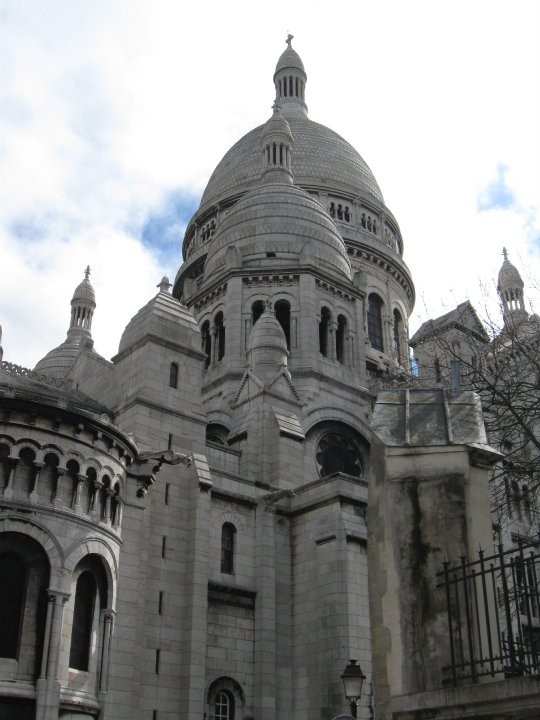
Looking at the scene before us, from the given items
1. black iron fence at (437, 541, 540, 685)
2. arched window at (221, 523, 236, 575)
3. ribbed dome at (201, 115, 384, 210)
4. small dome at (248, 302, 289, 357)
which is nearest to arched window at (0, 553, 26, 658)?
arched window at (221, 523, 236, 575)

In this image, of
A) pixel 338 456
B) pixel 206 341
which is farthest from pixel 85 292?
pixel 338 456

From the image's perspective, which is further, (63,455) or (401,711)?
(63,455)

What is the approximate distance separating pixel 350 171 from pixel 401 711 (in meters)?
53.7

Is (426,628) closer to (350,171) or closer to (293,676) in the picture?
(293,676)

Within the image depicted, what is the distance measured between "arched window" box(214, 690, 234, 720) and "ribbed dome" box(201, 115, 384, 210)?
36793 millimetres

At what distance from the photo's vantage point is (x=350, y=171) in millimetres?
A: 59969

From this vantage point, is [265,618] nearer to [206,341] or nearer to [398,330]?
[206,341]

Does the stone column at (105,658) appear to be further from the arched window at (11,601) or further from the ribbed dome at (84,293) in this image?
the ribbed dome at (84,293)

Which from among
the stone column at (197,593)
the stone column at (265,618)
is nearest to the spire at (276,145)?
the stone column at (265,618)

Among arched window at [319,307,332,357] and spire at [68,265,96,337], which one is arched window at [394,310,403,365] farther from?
spire at [68,265,96,337]

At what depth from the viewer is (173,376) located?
3092cm

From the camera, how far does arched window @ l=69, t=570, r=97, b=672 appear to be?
22.6 m

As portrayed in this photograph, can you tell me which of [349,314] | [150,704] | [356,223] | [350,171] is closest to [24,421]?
[150,704]

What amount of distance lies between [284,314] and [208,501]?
48.6 feet
